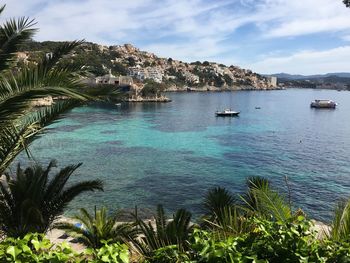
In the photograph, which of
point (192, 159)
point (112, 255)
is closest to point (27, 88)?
point (112, 255)

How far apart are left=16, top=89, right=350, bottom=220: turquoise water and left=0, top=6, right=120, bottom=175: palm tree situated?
1578cm

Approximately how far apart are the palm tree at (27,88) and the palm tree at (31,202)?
1249 mm

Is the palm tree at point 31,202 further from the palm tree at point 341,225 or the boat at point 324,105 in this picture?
the boat at point 324,105

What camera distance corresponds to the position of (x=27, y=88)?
16.6 feet

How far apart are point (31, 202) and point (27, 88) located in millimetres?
3763

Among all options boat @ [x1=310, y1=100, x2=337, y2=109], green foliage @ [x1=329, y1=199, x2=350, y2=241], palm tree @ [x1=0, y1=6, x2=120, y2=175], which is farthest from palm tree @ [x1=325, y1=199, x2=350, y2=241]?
boat @ [x1=310, y1=100, x2=337, y2=109]

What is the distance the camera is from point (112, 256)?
316 cm

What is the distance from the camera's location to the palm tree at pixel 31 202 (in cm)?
801

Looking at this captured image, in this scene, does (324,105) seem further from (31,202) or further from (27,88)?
(27,88)

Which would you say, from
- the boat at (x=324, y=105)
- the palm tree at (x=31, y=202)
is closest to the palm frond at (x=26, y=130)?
the palm tree at (x=31, y=202)

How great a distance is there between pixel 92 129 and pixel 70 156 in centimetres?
1992

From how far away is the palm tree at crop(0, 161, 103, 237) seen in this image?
8.01 metres

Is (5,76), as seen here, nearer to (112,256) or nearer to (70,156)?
(112,256)

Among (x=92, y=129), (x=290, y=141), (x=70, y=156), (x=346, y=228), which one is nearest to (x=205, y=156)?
(x=70, y=156)
